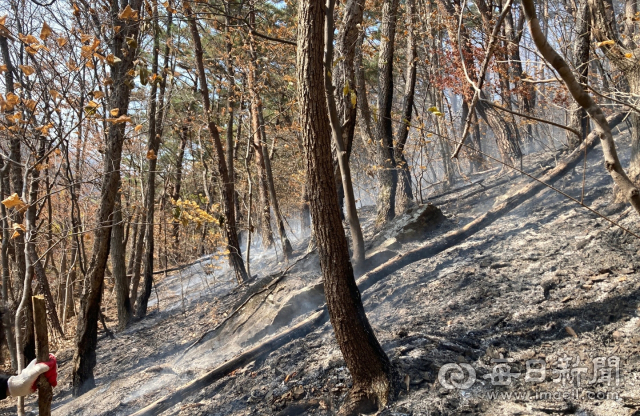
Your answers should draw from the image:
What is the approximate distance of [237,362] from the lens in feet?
15.5

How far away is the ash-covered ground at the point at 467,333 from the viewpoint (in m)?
2.86

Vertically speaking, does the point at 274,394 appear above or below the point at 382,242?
below

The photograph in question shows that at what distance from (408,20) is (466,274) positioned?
5537 millimetres

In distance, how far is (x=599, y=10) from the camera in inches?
180

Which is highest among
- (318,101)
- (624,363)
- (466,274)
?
(318,101)

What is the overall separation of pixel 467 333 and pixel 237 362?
103 inches

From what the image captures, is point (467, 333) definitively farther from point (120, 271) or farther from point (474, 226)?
point (120, 271)


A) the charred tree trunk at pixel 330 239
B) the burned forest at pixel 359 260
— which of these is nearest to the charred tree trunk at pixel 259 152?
the burned forest at pixel 359 260

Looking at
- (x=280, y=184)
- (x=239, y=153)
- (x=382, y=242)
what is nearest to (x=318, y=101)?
(x=382, y=242)

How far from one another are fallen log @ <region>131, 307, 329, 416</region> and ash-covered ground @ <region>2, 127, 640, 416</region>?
0.11 meters

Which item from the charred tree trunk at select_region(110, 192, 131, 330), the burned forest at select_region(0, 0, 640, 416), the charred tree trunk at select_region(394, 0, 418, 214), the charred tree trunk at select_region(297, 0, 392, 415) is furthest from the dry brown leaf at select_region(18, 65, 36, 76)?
the charred tree trunk at select_region(394, 0, 418, 214)

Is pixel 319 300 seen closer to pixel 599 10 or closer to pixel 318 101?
pixel 318 101

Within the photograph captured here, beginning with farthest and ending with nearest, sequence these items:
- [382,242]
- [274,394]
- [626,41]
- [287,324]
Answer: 1. [382,242]
2. [287,324]
3. [626,41]
4. [274,394]

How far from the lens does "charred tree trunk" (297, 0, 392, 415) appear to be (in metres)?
3.13
